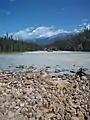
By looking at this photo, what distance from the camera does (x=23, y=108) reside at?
11617mm

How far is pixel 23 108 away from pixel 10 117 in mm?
956

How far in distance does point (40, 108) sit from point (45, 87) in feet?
11.2

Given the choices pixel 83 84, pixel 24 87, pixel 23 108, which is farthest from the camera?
pixel 83 84

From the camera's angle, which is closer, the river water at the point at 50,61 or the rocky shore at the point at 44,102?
the rocky shore at the point at 44,102

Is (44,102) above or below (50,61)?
above

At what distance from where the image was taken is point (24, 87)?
1494 centimetres

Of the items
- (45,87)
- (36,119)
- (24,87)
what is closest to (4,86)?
(24,87)

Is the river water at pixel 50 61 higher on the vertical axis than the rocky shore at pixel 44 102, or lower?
lower

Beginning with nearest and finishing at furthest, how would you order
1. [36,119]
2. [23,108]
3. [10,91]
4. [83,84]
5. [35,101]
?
[36,119], [23,108], [35,101], [10,91], [83,84]

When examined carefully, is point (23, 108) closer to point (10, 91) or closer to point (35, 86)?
point (10, 91)

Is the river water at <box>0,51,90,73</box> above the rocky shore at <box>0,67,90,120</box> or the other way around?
the other way around

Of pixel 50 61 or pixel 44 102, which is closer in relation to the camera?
pixel 44 102

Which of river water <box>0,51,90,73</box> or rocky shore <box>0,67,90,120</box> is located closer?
rocky shore <box>0,67,90,120</box>

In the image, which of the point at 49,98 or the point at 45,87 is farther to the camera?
the point at 45,87
